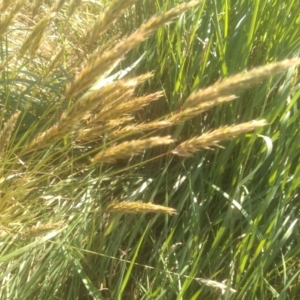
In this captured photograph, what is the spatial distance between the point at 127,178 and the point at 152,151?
108 mm

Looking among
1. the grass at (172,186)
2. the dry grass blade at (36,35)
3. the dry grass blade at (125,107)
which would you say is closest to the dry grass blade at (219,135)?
the grass at (172,186)

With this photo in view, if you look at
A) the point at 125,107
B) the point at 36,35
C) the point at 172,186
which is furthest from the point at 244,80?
the point at 172,186

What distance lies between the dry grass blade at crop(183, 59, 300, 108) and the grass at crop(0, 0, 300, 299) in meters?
0.15

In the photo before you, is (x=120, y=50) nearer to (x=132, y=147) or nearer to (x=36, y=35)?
(x=132, y=147)

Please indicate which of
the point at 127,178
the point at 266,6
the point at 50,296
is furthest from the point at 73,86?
the point at 266,6

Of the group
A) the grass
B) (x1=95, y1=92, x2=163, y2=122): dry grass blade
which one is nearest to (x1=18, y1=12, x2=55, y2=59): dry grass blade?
the grass

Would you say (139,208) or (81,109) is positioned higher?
(81,109)

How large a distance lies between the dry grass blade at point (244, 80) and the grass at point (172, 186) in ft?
0.49

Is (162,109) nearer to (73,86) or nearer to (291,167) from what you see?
(291,167)

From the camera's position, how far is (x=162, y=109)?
1.63 meters

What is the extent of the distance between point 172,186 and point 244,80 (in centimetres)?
73

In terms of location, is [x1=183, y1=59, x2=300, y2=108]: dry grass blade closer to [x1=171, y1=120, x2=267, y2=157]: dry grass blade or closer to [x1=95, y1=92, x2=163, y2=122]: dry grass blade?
[x1=171, y1=120, x2=267, y2=157]: dry grass blade

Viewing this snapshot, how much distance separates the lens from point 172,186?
1.50 meters

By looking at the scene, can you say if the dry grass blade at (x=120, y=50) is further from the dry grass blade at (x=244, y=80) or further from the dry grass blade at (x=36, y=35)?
the dry grass blade at (x=36, y=35)
